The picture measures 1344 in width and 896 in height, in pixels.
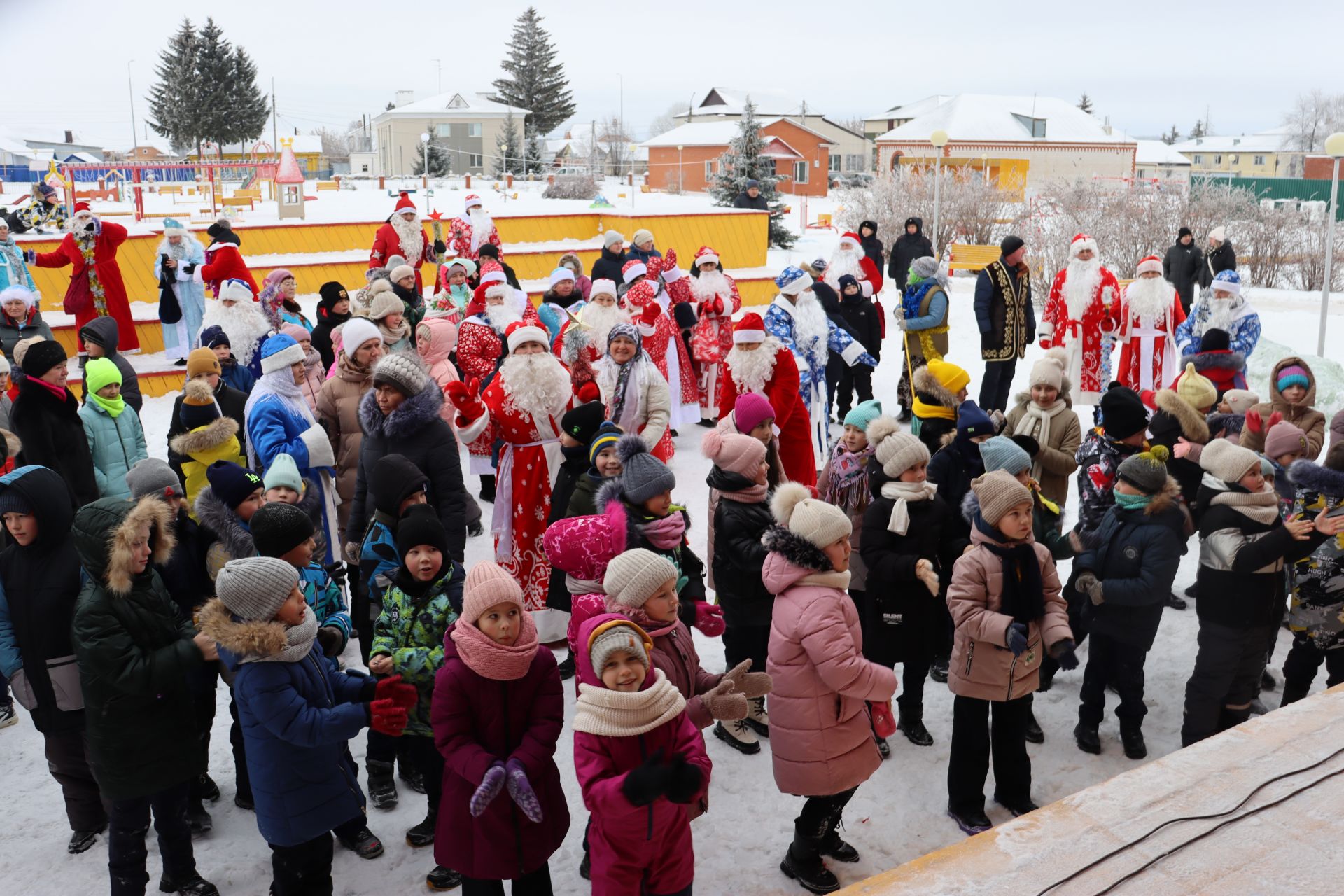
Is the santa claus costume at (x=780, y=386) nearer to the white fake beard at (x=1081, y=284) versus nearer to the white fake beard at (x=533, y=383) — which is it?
the white fake beard at (x=533, y=383)

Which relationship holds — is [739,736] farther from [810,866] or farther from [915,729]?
[810,866]

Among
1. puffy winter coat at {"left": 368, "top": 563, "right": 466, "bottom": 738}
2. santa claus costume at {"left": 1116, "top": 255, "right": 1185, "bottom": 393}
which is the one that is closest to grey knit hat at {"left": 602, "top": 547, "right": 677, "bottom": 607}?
puffy winter coat at {"left": 368, "top": 563, "right": 466, "bottom": 738}

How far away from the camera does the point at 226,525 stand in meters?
3.95

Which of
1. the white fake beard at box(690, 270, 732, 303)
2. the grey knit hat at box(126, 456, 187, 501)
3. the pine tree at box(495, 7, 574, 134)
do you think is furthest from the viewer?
the pine tree at box(495, 7, 574, 134)

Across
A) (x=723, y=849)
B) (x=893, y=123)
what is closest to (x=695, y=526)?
(x=723, y=849)

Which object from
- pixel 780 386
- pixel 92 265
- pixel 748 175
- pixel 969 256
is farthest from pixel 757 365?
pixel 748 175

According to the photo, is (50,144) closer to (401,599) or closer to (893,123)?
(893,123)

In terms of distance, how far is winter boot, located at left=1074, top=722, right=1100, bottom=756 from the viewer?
4539 mm

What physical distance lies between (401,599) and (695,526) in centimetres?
398

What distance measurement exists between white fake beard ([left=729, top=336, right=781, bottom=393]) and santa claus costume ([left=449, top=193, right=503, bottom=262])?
553 centimetres

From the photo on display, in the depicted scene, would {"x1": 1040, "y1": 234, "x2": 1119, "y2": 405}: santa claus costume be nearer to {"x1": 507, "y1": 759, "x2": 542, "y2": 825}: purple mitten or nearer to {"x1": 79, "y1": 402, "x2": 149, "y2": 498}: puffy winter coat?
{"x1": 79, "y1": 402, "x2": 149, "y2": 498}: puffy winter coat

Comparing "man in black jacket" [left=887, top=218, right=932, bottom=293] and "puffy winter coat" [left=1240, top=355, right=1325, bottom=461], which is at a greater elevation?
"man in black jacket" [left=887, top=218, right=932, bottom=293]

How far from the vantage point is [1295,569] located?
14.8ft

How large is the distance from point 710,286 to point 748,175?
16111 mm
